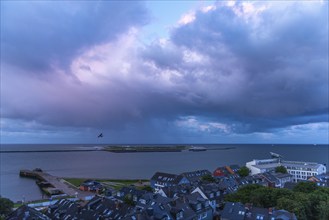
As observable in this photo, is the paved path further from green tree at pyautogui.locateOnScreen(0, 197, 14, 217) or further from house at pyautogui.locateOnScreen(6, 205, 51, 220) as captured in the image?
house at pyautogui.locateOnScreen(6, 205, 51, 220)

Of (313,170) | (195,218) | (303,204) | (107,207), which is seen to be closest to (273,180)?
(313,170)

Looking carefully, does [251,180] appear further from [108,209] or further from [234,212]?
[108,209]

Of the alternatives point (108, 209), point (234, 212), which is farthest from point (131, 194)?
point (234, 212)

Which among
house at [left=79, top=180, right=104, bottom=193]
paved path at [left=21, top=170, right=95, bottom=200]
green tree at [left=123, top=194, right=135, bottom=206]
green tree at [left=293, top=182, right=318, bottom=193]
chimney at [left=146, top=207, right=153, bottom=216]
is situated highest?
green tree at [left=293, top=182, right=318, bottom=193]

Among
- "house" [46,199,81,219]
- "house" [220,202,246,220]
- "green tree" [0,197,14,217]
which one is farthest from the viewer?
"green tree" [0,197,14,217]

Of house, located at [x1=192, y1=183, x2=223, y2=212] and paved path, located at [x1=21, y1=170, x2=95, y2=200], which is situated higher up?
house, located at [x1=192, y1=183, x2=223, y2=212]

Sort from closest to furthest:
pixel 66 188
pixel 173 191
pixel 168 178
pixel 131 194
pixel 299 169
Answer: pixel 131 194
pixel 173 191
pixel 168 178
pixel 66 188
pixel 299 169

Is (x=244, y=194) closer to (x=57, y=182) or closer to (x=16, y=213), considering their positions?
(x=16, y=213)

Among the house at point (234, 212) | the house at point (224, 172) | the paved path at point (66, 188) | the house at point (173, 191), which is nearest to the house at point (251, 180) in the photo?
the house at point (224, 172)

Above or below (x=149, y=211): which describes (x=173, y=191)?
below

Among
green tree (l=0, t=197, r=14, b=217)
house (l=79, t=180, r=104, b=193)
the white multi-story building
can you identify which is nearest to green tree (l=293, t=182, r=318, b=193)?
the white multi-story building

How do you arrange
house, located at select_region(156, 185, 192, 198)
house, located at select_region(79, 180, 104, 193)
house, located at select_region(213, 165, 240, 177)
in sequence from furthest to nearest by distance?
house, located at select_region(213, 165, 240, 177) → house, located at select_region(79, 180, 104, 193) → house, located at select_region(156, 185, 192, 198)
